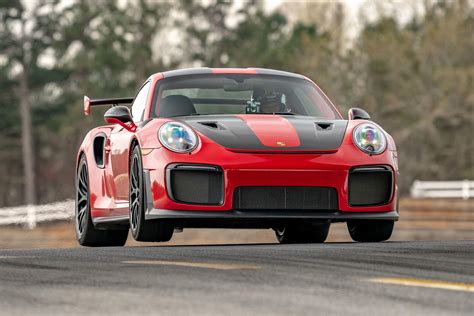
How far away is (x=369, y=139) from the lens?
35.4 ft

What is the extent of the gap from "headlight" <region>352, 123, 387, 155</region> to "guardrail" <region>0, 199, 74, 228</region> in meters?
38.9

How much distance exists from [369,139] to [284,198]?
927 millimetres

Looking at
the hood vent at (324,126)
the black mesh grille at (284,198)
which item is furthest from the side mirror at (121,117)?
the hood vent at (324,126)

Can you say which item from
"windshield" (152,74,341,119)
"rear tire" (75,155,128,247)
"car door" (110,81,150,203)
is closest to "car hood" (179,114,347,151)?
"car door" (110,81,150,203)

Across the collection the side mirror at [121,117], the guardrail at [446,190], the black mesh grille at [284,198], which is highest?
the side mirror at [121,117]

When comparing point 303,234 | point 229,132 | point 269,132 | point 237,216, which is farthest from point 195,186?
point 303,234

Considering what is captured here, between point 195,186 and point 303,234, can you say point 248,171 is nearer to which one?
point 195,186

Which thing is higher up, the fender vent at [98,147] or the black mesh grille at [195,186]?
the black mesh grille at [195,186]

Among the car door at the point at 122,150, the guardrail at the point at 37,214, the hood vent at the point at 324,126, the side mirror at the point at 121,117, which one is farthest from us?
the guardrail at the point at 37,214

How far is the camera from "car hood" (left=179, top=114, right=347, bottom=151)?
10398 mm

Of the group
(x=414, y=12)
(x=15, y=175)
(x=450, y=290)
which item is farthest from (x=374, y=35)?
(x=450, y=290)

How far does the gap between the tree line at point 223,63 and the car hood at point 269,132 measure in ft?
135

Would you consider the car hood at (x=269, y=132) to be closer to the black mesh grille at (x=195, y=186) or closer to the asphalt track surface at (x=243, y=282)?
the black mesh grille at (x=195, y=186)

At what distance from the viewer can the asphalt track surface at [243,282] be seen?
5957 millimetres
